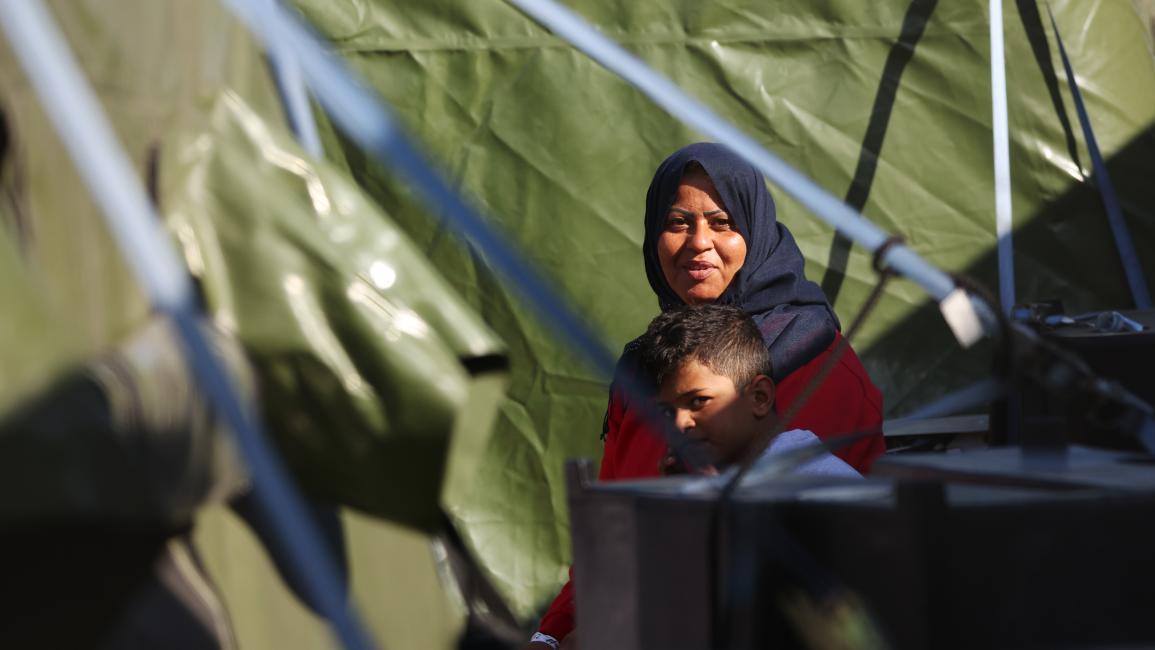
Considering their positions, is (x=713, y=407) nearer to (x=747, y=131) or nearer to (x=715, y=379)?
(x=715, y=379)

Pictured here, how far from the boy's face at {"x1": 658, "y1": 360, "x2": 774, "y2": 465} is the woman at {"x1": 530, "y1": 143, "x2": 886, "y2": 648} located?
0.22 metres

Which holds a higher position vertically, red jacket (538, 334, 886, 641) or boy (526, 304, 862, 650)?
boy (526, 304, 862, 650)

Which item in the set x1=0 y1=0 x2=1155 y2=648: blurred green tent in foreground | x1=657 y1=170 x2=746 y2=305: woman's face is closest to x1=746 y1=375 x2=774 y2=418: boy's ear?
x1=657 y1=170 x2=746 y2=305: woman's face

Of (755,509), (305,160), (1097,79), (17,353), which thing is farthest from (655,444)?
(1097,79)

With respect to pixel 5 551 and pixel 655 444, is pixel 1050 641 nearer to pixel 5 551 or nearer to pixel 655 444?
pixel 5 551

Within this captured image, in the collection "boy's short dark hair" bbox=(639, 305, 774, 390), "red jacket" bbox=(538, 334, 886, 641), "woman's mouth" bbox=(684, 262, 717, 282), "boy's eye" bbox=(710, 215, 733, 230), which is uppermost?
"boy's eye" bbox=(710, 215, 733, 230)

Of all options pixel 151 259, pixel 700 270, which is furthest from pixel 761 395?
pixel 151 259

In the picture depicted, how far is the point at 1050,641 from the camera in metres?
0.78

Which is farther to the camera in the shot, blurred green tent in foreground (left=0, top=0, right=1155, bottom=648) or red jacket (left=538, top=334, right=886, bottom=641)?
blurred green tent in foreground (left=0, top=0, right=1155, bottom=648)

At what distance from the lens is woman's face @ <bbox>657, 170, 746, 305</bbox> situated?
2213 mm

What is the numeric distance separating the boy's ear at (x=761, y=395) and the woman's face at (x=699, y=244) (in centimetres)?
34

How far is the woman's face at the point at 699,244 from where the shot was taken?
2213mm

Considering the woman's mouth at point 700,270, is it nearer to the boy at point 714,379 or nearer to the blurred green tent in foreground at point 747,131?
the boy at point 714,379

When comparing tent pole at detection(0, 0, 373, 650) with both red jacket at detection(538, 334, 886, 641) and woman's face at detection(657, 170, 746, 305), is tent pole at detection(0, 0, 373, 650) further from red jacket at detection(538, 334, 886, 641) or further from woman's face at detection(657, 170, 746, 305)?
woman's face at detection(657, 170, 746, 305)
